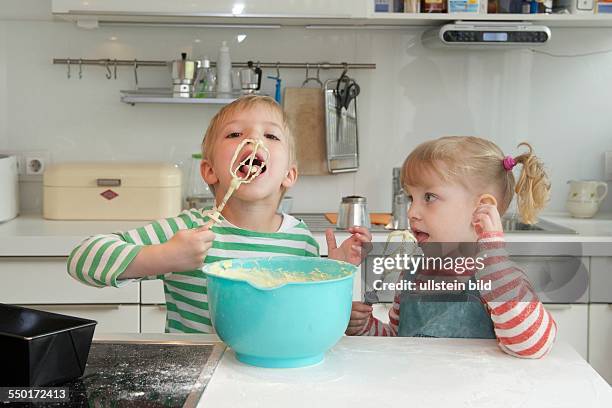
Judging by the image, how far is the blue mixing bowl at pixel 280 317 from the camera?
0.95 metres

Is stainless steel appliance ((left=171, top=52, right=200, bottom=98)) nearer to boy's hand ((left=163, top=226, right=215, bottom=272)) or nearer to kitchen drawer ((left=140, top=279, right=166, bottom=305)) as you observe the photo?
kitchen drawer ((left=140, top=279, right=166, bottom=305))

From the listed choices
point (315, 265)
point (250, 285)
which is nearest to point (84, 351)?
point (250, 285)

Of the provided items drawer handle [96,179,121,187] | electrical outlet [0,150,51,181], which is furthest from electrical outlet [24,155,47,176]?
drawer handle [96,179,121,187]

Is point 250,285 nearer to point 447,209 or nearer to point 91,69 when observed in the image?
point 447,209

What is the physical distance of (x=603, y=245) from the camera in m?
2.36

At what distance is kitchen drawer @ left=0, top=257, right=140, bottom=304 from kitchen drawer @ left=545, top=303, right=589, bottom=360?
1.23m

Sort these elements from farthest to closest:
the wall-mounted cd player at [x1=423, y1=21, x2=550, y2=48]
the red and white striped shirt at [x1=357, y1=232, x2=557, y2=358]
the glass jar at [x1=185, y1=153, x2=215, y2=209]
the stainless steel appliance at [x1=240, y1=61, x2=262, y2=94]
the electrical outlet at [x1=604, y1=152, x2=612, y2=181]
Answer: the electrical outlet at [x1=604, y1=152, x2=612, y2=181] → the glass jar at [x1=185, y1=153, x2=215, y2=209] → the stainless steel appliance at [x1=240, y1=61, x2=262, y2=94] → the wall-mounted cd player at [x1=423, y1=21, x2=550, y2=48] → the red and white striped shirt at [x1=357, y1=232, x2=557, y2=358]

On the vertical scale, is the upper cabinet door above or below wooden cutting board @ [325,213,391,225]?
above

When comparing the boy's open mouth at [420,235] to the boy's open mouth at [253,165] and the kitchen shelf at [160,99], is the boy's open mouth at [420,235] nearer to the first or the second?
the boy's open mouth at [253,165]

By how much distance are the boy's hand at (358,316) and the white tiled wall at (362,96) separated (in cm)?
160

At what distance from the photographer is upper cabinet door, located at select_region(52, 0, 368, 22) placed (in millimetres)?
2516

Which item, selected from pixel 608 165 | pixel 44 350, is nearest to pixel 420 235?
pixel 44 350

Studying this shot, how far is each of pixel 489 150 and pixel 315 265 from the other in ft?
1.37

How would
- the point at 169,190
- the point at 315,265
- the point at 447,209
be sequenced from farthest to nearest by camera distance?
the point at 169,190, the point at 447,209, the point at 315,265
